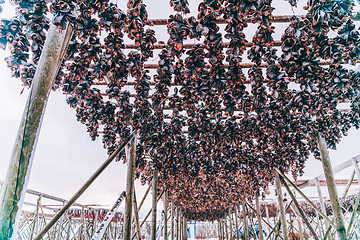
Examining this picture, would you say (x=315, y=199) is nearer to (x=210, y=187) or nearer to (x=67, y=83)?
(x=210, y=187)

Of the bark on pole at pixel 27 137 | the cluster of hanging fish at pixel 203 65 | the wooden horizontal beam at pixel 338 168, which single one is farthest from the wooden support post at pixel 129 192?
the wooden horizontal beam at pixel 338 168

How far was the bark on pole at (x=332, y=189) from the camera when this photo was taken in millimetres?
4820

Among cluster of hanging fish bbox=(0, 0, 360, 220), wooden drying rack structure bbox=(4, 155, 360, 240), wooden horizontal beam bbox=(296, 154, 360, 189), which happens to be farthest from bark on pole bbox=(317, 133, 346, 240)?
wooden horizontal beam bbox=(296, 154, 360, 189)

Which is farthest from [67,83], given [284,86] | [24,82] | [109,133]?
[284,86]

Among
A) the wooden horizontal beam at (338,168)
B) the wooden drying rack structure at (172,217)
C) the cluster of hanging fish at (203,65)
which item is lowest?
the wooden drying rack structure at (172,217)

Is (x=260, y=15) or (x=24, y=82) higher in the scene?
(x=260, y=15)

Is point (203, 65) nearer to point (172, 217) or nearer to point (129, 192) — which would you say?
point (129, 192)

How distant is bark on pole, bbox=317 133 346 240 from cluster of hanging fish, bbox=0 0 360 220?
0.22 meters

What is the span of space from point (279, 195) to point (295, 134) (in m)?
2.96

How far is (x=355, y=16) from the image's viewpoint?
2738 mm

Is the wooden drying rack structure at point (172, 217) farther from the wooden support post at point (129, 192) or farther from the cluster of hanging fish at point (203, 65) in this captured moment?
the cluster of hanging fish at point (203, 65)

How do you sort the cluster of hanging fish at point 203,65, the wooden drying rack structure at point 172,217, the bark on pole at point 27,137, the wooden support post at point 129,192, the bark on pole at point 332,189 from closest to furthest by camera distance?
the bark on pole at point 27,137 < the cluster of hanging fish at point 203,65 < the wooden support post at point 129,192 < the bark on pole at point 332,189 < the wooden drying rack structure at point 172,217

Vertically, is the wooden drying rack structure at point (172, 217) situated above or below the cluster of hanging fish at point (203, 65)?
below

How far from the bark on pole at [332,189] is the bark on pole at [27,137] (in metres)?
5.59
